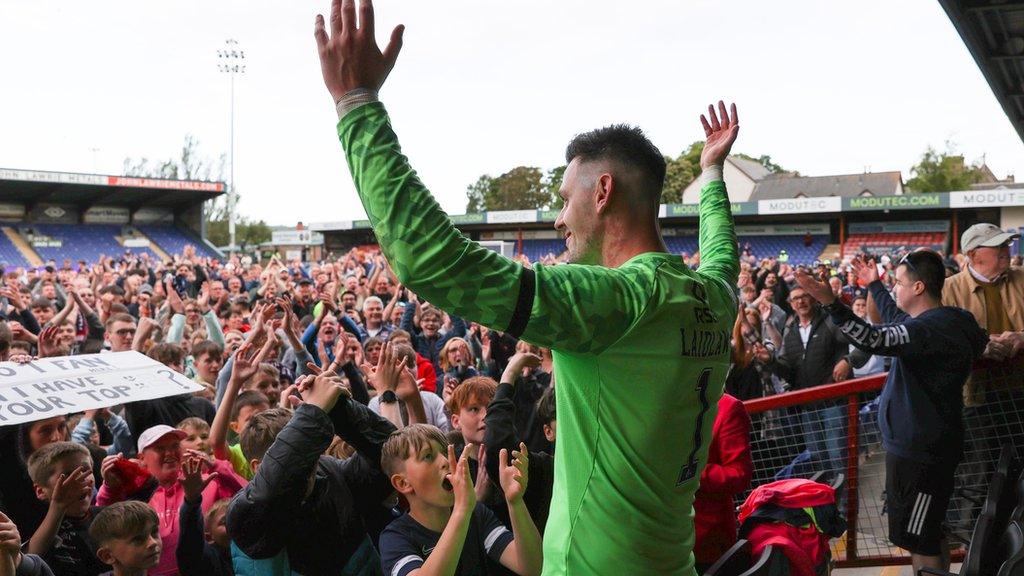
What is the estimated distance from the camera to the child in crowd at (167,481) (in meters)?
3.63


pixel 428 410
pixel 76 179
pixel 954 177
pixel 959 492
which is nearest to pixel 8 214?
pixel 76 179

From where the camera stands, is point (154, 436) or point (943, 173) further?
point (943, 173)

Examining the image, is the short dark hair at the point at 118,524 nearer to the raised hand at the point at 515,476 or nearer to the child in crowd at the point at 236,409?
the child in crowd at the point at 236,409

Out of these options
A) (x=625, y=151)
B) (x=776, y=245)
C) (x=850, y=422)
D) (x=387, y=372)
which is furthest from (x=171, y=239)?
(x=625, y=151)

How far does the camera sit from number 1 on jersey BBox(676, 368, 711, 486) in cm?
177

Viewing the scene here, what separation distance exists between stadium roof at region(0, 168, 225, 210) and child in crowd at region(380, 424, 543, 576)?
40.2 meters

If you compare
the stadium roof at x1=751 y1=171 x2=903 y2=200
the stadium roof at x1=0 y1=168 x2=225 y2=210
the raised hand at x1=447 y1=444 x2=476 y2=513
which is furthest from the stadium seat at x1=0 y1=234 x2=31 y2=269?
the stadium roof at x1=751 y1=171 x2=903 y2=200

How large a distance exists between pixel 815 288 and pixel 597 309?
2.57 m

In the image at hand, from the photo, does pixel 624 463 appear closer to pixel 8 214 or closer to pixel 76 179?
pixel 76 179

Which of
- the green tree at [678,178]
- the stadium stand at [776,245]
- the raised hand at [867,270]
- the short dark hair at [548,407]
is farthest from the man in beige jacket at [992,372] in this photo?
the green tree at [678,178]

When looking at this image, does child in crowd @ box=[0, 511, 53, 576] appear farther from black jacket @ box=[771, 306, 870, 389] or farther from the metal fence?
black jacket @ box=[771, 306, 870, 389]

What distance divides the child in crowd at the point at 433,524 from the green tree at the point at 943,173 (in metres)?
62.9

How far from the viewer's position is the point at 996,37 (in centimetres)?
623

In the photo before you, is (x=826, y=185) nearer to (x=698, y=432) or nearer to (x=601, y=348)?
(x=698, y=432)
